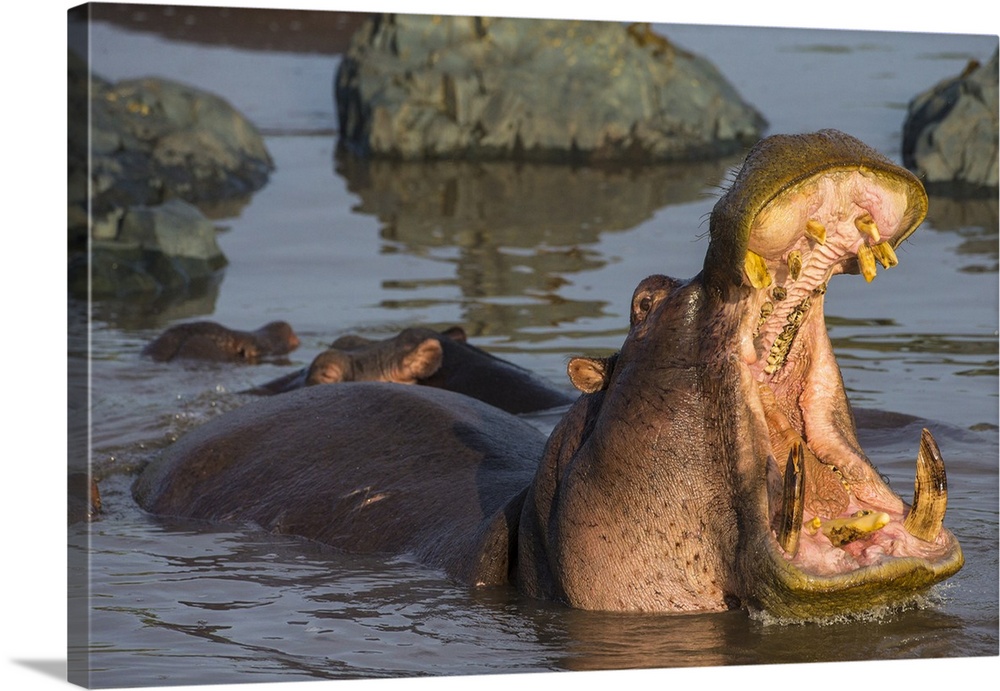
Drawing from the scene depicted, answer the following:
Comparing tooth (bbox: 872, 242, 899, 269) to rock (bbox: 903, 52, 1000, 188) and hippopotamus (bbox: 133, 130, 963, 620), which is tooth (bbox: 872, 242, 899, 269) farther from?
rock (bbox: 903, 52, 1000, 188)

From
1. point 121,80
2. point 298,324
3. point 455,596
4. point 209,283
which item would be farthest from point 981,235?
point 121,80

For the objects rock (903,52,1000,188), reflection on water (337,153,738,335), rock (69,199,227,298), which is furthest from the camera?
rock (69,199,227,298)

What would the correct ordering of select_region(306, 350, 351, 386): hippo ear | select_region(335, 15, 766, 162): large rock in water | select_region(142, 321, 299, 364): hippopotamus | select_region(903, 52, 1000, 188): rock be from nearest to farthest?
1. select_region(306, 350, 351, 386): hippo ear
2. select_region(142, 321, 299, 364): hippopotamus
3. select_region(903, 52, 1000, 188): rock
4. select_region(335, 15, 766, 162): large rock in water

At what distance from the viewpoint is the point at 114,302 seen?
42.0 feet

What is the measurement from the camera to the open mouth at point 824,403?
4656mm

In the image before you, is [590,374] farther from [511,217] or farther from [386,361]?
[511,217]

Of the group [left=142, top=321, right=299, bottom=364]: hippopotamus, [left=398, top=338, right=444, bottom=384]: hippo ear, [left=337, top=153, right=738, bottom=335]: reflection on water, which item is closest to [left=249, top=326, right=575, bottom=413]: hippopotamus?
[left=398, top=338, right=444, bottom=384]: hippo ear

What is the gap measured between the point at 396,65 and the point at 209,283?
509cm

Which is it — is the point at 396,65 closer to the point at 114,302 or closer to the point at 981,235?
the point at 114,302

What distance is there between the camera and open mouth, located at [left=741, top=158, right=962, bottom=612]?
466 cm

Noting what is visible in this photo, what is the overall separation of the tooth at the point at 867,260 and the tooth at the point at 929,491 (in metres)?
0.54

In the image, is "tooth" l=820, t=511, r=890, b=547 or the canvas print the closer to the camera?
"tooth" l=820, t=511, r=890, b=547

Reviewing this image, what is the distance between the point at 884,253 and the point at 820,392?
52 cm

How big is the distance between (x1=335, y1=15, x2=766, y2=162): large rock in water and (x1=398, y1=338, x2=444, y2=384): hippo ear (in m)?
6.15
